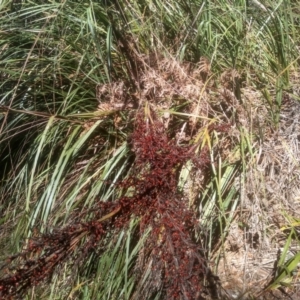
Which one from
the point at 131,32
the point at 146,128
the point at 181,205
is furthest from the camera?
the point at 131,32

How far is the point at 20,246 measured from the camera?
3094 mm

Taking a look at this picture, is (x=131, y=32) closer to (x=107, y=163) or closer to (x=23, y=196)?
(x=107, y=163)

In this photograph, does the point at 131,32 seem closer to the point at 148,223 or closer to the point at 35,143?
the point at 35,143

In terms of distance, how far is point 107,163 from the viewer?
305 cm

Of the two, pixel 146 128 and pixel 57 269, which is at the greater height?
pixel 146 128

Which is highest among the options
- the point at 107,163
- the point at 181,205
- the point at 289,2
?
the point at 289,2

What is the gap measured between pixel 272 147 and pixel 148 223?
780 mm

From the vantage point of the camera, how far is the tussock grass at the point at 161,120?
118 inches

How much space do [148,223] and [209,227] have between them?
36cm

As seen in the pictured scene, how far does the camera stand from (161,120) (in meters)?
3.14

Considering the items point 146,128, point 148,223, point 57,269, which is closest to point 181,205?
point 148,223

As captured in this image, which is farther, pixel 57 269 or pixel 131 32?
pixel 131 32

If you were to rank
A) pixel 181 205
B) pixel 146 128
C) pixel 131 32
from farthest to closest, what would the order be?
1. pixel 131 32
2. pixel 146 128
3. pixel 181 205

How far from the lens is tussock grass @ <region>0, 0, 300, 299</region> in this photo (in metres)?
2.99
